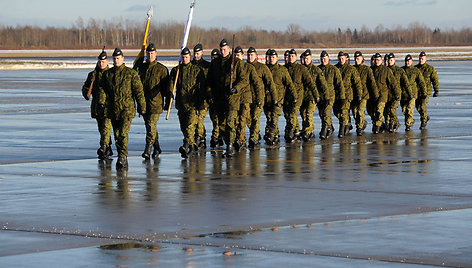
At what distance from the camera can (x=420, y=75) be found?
2455cm

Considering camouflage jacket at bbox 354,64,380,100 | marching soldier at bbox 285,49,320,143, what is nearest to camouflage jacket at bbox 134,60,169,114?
marching soldier at bbox 285,49,320,143

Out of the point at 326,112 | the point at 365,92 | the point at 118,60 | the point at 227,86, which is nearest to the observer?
the point at 118,60

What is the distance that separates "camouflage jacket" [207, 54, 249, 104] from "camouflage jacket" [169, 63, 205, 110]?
0.19m

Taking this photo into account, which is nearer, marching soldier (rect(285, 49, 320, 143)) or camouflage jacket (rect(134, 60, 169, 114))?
camouflage jacket (rect(134, 60, 169, 114))

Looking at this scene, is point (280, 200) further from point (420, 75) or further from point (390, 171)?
point (420, 75)

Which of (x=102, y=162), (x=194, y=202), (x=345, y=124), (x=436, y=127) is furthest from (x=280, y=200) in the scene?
(x=436, y=127)

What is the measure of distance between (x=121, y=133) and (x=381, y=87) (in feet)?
28.6

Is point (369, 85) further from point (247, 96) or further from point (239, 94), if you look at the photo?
point (239, 94)

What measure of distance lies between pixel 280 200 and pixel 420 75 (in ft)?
42.3

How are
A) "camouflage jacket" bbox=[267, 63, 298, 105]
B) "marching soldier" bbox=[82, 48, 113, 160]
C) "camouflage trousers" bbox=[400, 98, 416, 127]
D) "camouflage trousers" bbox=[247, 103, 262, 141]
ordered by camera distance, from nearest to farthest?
"marching soldier" bbox=[82, 48, 113, 160] < "camouflage trousers" bbox=[247, 103, 262, 141] < "camouflage jacket" bbox=[267, 63, 298, 105] < "camouflage trousers" bbox=[400, 98, 416, 127]

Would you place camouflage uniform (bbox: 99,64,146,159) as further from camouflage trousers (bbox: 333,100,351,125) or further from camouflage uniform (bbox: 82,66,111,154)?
camouflage trousers (bbox: 333,100,351,125)

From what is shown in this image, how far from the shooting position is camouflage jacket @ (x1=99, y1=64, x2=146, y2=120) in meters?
16.1

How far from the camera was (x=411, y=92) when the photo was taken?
24.0 meters

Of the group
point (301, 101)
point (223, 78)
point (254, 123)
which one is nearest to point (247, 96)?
point (223, 78)
